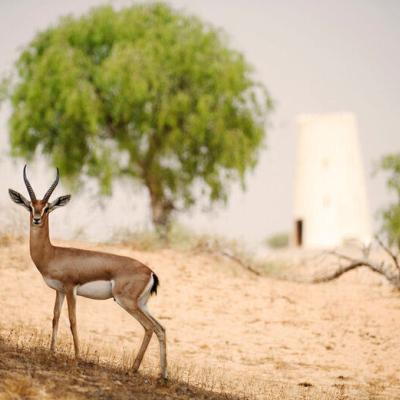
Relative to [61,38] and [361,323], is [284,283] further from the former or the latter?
[61,38]

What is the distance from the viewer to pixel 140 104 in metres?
26.5

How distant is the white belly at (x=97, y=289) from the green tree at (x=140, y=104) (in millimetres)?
16588

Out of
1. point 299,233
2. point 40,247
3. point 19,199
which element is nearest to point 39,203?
point 19,199

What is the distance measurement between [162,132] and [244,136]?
2877 mm

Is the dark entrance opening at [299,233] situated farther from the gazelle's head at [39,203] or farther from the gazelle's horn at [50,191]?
the gazelle's horn at [50,191]

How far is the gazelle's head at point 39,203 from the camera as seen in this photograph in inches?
367

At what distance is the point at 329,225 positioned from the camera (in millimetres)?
38469

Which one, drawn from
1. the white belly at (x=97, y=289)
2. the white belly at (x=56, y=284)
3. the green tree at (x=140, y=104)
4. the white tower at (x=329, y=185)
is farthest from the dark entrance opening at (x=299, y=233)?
the white belly at (x=97, y=289)

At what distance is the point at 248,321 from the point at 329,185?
2363 centimetres

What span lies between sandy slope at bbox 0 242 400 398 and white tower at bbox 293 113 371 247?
1815cm

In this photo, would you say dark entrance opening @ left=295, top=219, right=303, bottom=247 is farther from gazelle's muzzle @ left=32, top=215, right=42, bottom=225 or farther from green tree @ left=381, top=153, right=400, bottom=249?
gazelle's muzzle @ left=32, top=215, right=42, bottom=225

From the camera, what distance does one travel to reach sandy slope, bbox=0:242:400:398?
13.3 metres

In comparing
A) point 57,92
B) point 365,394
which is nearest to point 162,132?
point 57,92

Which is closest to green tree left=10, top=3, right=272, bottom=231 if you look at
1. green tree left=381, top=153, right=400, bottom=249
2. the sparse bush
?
green tree left=381, top=153, right=400, bottom=249
